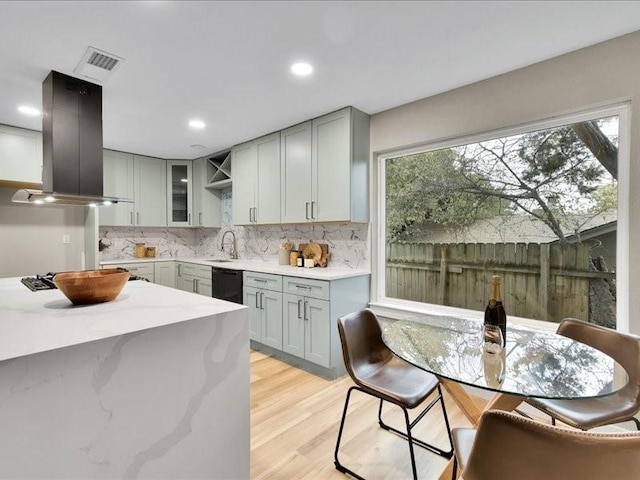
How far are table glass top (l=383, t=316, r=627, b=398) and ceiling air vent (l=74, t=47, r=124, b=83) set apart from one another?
Result: 2.45 metres

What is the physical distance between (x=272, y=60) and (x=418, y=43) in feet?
3.07

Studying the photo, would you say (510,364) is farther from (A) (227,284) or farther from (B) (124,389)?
(A) (227,284)

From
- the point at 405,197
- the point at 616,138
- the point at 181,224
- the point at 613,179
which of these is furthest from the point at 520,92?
the point at 181,224

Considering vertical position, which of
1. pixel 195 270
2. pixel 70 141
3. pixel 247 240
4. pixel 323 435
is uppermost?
pixel 70 141

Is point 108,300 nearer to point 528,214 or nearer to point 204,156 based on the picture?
point 528,214

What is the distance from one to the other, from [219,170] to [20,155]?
212 centimetres

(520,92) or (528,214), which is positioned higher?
(520,92)

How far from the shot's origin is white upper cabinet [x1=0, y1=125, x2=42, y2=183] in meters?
3.46

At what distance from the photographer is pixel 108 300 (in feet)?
5.26

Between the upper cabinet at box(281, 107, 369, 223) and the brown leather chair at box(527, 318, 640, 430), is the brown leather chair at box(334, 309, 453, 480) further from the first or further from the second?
the upper cabinet at box(281, 107, 369, 223)

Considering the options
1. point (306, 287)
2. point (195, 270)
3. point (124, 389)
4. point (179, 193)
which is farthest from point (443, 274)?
point (179, 193)

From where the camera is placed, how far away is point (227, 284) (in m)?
3.77

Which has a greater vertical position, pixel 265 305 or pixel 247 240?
pixel 247 240

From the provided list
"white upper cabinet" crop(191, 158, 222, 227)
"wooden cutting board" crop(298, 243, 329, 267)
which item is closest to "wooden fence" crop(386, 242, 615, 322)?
"wooden cutting board" crop(298, 243, 329, 267)
